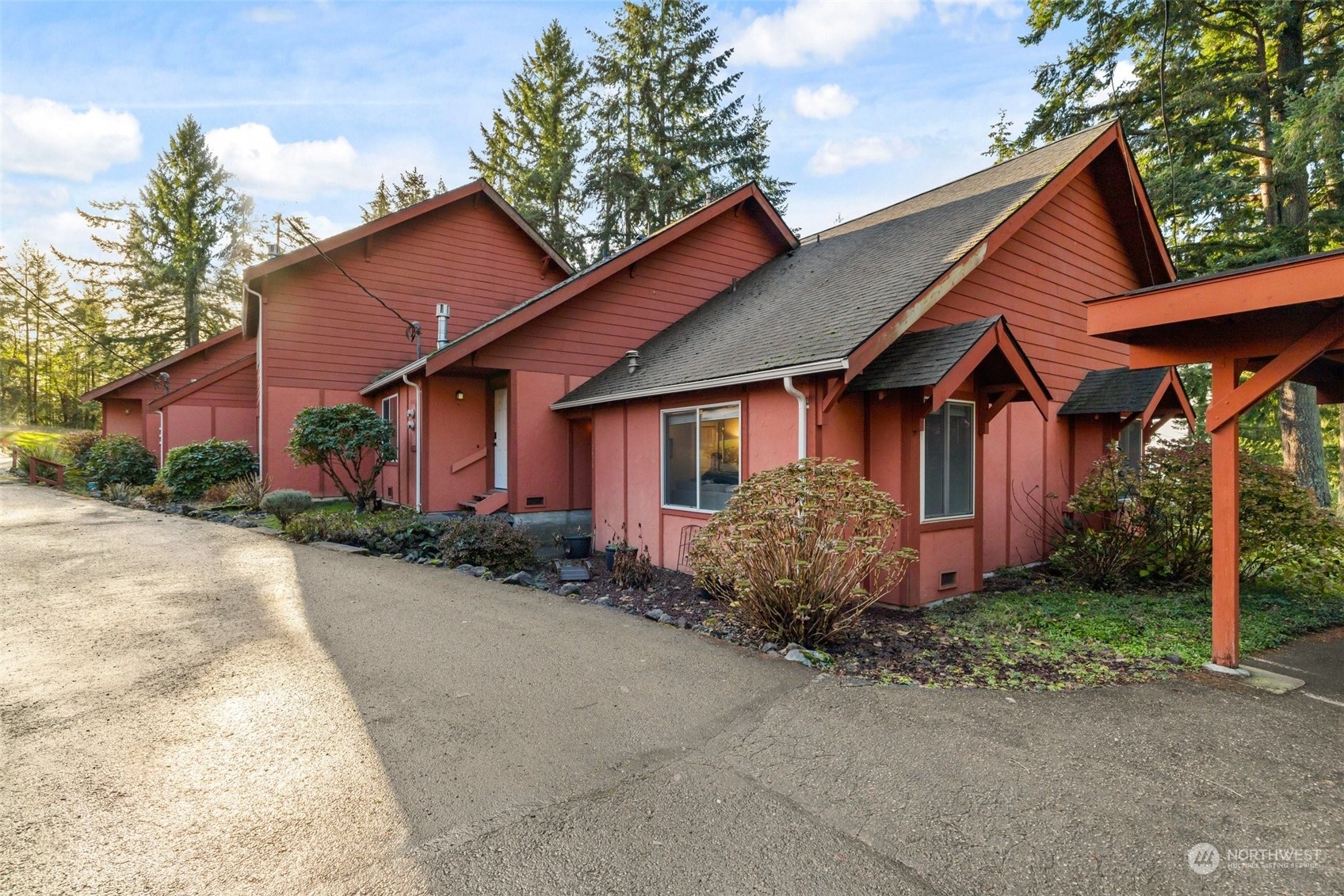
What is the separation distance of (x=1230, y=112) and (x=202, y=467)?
24398 mm

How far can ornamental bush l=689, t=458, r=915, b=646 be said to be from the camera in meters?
5.08

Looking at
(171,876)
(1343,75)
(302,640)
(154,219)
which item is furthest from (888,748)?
(154,219)

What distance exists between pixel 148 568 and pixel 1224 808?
985cm

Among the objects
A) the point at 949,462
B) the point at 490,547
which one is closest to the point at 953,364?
the point at 949,462

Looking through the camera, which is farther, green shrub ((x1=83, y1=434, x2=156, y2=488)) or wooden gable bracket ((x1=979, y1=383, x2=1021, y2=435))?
green shrub ((x1=83, y1=434, x2=156, y2=488))

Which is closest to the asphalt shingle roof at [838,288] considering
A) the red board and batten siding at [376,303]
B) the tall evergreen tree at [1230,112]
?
the tall evergreen tree at [1230,112]

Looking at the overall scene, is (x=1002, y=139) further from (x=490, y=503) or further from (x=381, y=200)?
(x=381, y=200)

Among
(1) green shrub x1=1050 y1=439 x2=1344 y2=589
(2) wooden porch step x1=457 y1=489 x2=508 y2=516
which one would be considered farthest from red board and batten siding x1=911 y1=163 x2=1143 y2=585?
(2) wooden porch step x1=457 y1=489 x2=508 y2=516

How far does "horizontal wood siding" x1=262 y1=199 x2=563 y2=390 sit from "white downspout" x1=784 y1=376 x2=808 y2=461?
10.1 metres

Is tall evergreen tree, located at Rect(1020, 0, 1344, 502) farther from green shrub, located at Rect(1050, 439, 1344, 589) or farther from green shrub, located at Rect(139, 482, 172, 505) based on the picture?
green shrub, located at Rect(139, 482, 172, 505)

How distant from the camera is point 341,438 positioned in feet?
35.6

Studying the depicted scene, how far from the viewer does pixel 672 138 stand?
22.9m

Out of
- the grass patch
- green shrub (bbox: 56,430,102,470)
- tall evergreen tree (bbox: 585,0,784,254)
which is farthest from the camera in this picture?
tall evergreen tree (bbox: 585,0,784,254)

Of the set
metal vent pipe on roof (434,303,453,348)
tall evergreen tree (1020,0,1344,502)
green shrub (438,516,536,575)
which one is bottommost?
green shrub (438,516,536,575)
